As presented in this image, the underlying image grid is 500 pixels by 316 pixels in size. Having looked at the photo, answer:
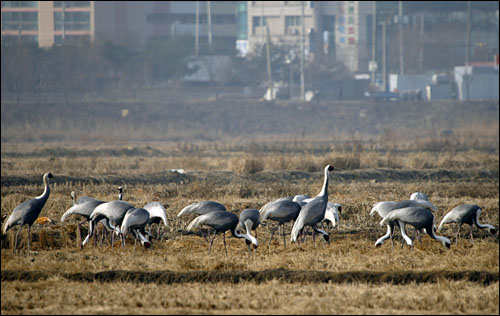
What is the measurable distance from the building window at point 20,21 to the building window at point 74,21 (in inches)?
62.0

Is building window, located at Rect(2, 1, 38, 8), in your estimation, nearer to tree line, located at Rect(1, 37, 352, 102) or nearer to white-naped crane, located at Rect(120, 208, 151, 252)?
tree line, located at Rect(1, 37, 352, 102)

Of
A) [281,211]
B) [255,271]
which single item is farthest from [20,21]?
[255,271]

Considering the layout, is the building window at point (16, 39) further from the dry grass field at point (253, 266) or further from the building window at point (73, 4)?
the dry grass field at point (253, 266)

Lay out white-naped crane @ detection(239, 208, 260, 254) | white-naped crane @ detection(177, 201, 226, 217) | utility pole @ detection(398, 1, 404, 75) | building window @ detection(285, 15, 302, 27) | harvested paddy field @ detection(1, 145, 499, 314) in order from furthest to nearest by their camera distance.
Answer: building window @ detection(285, 15, 302, 27) < utility pole @ detection(398, 1, 404, 75) < white-naped crane @ detection(177, 201, 226, 217) < white-naped crane @ detection(239, 208, 260, 254) < harvested paddy field @ detection(1, 145, 499, 314)

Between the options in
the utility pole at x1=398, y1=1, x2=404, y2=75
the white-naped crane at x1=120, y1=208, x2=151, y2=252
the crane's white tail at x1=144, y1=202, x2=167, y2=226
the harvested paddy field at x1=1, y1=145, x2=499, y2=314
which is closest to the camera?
the harvested paddy field at x1=1, y1=145, x2=499, y2=314

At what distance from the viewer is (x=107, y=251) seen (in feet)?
34.2

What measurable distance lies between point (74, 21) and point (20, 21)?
14.1 feet

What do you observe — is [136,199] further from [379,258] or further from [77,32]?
[77,32]

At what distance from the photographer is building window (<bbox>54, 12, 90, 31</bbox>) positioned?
2135 inches

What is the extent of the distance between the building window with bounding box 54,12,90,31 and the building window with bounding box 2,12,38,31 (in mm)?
1575

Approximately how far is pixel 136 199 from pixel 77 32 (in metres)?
42.9

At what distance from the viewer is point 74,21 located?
55719 millimetres

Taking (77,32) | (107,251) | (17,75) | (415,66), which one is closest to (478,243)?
(107,251)

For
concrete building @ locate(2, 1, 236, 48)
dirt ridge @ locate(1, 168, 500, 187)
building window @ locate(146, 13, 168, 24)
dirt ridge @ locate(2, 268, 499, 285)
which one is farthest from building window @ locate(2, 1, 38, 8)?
dirt ridge @ locate(2, 268, 499, 285)
